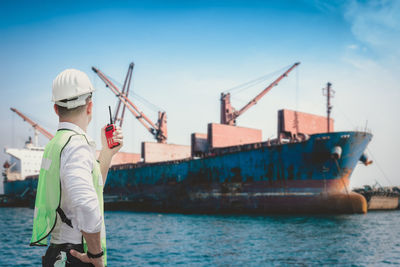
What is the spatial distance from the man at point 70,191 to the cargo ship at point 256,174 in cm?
2476

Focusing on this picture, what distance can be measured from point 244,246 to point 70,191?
1233 cm

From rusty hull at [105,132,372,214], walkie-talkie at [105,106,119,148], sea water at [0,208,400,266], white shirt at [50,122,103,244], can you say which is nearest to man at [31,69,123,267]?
white shirt at [50,122,103,244]

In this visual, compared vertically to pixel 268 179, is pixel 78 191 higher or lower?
higher

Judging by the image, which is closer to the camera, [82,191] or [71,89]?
[82,191]

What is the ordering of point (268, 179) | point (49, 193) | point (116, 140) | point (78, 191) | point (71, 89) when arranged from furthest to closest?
point (268, 179) → point (116, 140) → point (71, 89) → point (49, 193) → point (78, 191)

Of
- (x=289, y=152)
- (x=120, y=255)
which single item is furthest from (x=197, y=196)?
(x=120, y=255)

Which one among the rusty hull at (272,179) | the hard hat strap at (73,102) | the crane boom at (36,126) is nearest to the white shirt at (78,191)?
the hard hat strap at (73,102)

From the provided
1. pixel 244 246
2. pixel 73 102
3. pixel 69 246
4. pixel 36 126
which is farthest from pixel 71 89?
pixel 36 126

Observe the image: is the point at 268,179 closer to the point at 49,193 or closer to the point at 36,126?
the point at 49,193

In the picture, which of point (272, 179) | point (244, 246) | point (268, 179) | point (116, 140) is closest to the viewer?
point (116, 140)

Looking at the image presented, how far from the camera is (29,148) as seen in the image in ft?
180

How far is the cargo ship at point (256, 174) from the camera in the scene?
25.7 metres

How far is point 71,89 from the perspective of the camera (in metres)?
2.12

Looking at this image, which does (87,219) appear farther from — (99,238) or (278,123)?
(278,123)
